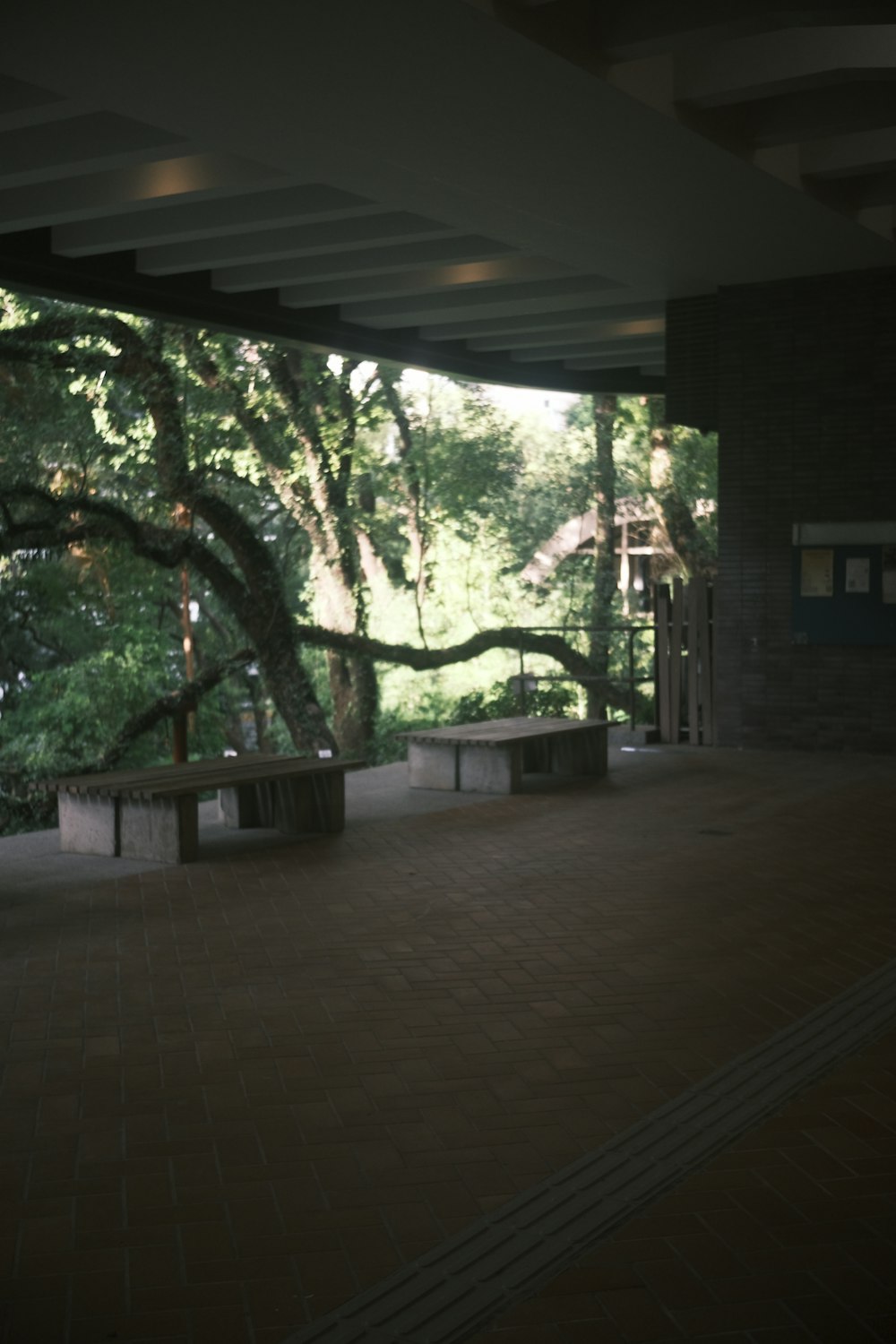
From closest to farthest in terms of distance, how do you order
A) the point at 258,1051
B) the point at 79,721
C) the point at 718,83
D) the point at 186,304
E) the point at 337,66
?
1. the point at 258,1051
2. the point at 337,66
3. the point at 718,83
4. the point at 186,304
5. the point at 79,721

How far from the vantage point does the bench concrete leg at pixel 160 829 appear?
748 cm

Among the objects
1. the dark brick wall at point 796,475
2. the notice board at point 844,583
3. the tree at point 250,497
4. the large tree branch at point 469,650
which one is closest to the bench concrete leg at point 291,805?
the dark brick wall at point 796,475

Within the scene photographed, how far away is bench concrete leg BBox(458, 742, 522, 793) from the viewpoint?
1018 centimetres

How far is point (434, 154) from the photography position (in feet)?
26.7

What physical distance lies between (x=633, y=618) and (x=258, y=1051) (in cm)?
2326

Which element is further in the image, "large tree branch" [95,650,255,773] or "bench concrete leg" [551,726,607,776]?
"large tree branch" [95,650,255,773]

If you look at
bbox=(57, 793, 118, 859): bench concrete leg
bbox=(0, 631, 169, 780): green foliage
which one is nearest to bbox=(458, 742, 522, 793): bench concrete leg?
bbox=(57, 793, 118, 859): bench concrete leg

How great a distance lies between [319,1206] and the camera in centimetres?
334

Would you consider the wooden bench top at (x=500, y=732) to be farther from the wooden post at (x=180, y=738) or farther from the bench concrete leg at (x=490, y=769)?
the wooden post at (x=180, y=738)

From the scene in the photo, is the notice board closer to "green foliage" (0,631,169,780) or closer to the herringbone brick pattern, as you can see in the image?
the herringbone brick pattern

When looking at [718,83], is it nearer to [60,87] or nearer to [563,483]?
[60,87]

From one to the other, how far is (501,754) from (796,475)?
4108mm

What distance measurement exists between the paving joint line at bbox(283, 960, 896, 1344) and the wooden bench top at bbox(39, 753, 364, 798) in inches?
152

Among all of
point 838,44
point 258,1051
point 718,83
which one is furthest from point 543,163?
point 258,1051
